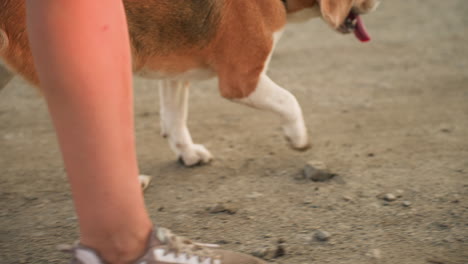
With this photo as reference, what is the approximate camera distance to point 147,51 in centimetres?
237

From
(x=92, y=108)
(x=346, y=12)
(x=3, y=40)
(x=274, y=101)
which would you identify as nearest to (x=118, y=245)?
(x=92, y=108)

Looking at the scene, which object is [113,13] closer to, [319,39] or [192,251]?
[192,251]

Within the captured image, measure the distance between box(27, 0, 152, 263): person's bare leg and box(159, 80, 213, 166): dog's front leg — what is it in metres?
1.38

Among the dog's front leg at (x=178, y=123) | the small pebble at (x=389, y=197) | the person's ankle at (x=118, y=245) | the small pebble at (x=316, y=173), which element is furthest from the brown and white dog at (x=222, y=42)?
the person's ankle at (x=118, y=245)

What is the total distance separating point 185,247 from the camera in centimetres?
154

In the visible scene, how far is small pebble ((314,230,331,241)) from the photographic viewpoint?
→ 6.42 ft

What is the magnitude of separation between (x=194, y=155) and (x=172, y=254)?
4.35 ft

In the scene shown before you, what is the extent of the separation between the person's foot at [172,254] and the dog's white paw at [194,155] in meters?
1.18

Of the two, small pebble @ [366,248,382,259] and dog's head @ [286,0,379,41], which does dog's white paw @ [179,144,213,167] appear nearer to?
dog's head @ [286,0,379,41]

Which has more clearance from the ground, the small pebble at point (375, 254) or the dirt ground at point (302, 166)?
the small pebble at point (375, 254)

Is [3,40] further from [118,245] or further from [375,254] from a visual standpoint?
[375,254]

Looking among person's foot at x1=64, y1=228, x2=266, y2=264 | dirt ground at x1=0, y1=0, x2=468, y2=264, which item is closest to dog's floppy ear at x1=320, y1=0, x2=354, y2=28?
dirt ground at x1=0, y1=0, x2=468, y2=264

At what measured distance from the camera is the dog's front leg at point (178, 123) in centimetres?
280

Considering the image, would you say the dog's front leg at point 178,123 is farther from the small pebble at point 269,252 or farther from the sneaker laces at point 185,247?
the sneaker laces at point 185,247
